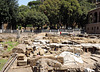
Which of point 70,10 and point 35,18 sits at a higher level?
point 70,10

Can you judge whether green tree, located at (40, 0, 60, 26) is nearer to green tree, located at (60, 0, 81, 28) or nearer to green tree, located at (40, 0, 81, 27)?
green tree, located at (40, 0, 81, 27)

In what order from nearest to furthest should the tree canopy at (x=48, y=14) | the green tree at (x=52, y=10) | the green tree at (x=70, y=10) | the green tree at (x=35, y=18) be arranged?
1. the tree canopy at (x=48, y=14)
2. the green tree at (x=35, y=18)
3. the green tree at (x=70, y=10)
4. the green tree at (x=52, y=10)

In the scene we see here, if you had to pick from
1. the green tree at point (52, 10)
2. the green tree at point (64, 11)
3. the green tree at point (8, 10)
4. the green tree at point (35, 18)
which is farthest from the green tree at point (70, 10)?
the green tree at point (8, 10)

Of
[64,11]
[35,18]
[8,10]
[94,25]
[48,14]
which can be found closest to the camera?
[8,10]

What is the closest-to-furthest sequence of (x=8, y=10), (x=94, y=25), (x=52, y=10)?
(x=8, y=10)
(x=94, y=25)
(x=52, y=10)

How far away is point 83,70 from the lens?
6363 millimetres

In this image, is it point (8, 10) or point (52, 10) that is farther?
point (52, 10)

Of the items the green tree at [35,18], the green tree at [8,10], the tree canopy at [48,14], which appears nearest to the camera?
the green tree at [8,10]

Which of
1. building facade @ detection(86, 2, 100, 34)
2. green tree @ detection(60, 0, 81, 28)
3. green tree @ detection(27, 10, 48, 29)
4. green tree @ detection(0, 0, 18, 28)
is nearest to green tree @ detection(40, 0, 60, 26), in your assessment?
green tree @ detection(60, 0, 81, 28)

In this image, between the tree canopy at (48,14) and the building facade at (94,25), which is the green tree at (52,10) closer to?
the tree canopy at (48,14)

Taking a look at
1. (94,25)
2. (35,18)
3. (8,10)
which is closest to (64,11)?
(35,18)

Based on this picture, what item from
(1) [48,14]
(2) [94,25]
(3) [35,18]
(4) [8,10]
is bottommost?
(2) [94,25]

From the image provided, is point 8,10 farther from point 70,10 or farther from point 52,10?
point 70,10

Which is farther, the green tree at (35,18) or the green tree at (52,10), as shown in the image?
the green tree at (52,10)
